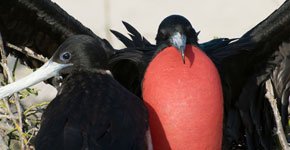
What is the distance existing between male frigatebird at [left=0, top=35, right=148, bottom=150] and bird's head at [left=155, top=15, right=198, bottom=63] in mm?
266

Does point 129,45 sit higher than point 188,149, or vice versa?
point 129,45

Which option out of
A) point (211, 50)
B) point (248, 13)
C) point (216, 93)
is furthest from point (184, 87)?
point (248, 13)

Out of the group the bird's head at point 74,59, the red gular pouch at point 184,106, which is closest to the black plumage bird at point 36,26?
the bird's head at point 74,59

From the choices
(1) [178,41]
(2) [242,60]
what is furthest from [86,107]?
(2) [242,60]

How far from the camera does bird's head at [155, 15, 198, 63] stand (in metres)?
3.55

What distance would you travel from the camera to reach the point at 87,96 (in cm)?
326

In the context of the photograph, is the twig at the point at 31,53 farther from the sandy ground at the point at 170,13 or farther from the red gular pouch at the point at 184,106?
the sandy ground at the point at 170,13

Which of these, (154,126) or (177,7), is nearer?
(154,126)

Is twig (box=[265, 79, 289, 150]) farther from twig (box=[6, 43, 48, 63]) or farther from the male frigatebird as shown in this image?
twig (box=[6, 43, 48, 63])

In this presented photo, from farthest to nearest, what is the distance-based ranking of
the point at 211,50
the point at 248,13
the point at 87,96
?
the point at 248,13 → the point at 211,50 → the point at 87,96

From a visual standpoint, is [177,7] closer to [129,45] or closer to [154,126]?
[129,45]

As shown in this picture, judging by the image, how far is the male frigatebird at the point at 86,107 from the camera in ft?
10.1

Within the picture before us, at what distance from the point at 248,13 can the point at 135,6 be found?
2.63 feet

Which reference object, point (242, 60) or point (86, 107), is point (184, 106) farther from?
point (242, 60)
